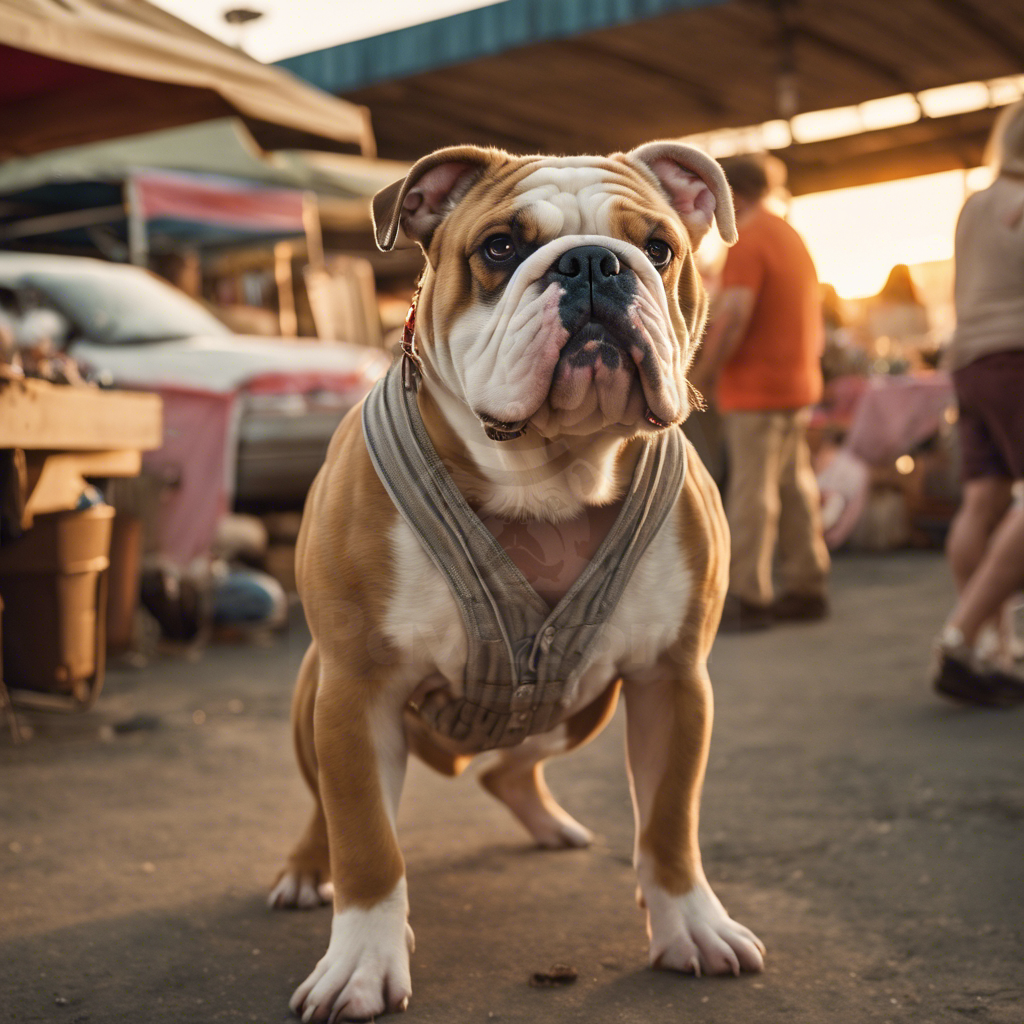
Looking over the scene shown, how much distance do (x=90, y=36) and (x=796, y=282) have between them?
3.08 meters

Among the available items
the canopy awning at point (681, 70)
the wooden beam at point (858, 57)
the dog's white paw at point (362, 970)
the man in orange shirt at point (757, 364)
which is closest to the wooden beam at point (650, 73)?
the canopy awning at point (681, 70)

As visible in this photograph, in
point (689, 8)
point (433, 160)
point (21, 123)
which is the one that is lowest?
point (433, 160)

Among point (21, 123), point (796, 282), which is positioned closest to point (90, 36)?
point (21, 123)

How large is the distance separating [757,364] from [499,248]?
3665 mm

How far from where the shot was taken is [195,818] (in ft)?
9.22

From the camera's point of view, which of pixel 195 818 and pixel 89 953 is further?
pixel 195 818

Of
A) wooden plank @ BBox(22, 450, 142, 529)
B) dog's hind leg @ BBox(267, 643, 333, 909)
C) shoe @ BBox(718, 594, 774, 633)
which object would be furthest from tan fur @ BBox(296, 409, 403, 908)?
shoe @ BBox(718, 594, 774, 633)

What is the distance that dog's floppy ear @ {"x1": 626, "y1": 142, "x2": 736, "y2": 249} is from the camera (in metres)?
2.00

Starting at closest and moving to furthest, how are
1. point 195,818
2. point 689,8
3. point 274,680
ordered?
point 195,818 → point 274,680 → point 689,8

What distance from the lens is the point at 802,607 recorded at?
221 inches

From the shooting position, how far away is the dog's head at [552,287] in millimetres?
1698

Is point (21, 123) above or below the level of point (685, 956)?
above

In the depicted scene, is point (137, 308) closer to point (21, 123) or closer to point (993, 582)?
point (21, 123)

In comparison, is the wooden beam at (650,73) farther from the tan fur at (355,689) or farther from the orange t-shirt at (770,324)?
the tan fur at (355,689)
